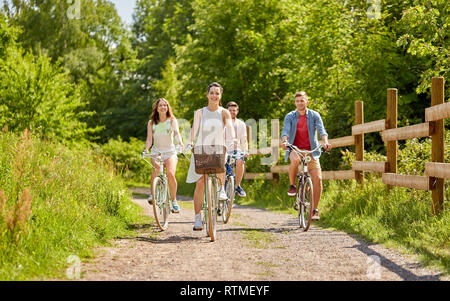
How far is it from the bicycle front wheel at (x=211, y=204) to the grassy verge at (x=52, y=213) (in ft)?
4.17

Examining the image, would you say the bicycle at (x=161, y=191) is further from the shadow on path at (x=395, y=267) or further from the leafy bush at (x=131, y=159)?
the leafy bush at (x=131, y=159)

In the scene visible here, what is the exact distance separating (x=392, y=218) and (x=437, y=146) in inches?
44.5

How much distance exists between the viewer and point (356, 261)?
568cm

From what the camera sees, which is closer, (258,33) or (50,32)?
(258,33)

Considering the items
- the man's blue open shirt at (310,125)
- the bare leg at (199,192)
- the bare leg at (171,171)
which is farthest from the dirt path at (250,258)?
the man's blue open shirt at (310,125)

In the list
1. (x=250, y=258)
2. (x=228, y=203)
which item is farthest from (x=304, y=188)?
(x=250, y=258)

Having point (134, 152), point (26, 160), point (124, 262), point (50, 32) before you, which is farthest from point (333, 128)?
point (50, 32)

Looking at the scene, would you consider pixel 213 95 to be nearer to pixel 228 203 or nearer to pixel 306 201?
pixel 306 201

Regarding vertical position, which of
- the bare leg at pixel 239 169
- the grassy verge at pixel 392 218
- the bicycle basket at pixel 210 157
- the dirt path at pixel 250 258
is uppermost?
the bicycle basket at pixel 210 157

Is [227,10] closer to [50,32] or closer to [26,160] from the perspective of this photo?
[26,160]

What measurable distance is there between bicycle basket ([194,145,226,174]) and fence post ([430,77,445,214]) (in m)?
2.77

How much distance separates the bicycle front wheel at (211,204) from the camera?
703 cm

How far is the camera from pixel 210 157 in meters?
6.92
